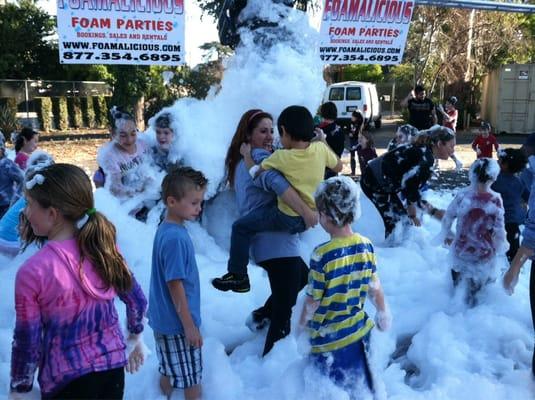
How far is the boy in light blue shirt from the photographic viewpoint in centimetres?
247

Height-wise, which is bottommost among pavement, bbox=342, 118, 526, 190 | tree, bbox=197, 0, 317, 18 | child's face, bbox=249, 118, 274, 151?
pavement, bbox=342, 118, 526, 190

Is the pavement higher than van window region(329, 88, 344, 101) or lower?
lower

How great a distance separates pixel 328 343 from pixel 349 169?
956cm

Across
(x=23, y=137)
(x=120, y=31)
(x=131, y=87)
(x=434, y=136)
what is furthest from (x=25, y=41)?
(x=434, y=136)

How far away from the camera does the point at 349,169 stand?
1177cm

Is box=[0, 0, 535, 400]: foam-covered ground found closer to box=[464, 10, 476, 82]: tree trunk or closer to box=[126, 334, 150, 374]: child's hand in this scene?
box=[126, 334, 150, 374]: child's hand

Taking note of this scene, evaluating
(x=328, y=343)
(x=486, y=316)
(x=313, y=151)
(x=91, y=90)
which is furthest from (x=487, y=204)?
(x=91, y=90)

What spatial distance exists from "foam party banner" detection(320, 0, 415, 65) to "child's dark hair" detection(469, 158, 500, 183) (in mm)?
3256

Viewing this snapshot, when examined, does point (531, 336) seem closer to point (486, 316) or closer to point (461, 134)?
point (486, 316)

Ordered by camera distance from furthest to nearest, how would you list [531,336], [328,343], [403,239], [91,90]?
[91,90] < [403,239] < [531,336] < [328,343]

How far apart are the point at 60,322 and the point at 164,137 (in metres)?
3.50

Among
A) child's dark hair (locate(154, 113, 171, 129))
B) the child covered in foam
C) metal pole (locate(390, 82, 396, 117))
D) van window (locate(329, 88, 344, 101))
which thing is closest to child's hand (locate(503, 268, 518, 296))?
the child covered in foam

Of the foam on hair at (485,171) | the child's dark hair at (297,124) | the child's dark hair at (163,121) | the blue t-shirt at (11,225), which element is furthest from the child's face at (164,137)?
the foam on hair at (485,171)

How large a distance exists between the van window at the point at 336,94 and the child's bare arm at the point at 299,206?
59.9 ft
